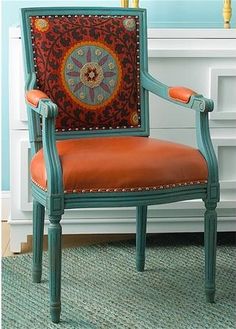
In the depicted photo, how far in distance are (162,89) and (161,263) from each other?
0.66 metres

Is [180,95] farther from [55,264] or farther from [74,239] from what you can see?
→ [74,239]

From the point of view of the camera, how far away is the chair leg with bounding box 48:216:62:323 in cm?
230

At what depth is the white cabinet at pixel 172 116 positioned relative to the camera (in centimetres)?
294

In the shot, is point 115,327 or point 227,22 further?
point 227,22

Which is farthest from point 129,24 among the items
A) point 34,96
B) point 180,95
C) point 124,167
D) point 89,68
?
point 124,167

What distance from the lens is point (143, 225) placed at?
111 inches

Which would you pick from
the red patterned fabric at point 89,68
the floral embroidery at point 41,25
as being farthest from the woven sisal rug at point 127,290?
the floral embroidery at point 41,25

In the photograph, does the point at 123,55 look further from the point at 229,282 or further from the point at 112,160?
the point at 229,282

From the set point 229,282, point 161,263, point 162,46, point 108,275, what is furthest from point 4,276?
point 162,46

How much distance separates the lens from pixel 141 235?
9.31 feet

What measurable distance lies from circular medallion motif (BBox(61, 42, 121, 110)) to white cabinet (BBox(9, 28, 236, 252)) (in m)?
0.27

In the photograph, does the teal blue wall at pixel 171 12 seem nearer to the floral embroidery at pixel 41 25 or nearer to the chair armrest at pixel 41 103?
the floral embroidery at pixel 41 25

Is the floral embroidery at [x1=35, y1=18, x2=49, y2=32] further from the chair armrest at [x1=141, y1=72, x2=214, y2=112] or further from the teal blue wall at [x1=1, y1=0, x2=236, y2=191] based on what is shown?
the teal blue wall at [x1=1, y1=0, x2=236, y2=191]

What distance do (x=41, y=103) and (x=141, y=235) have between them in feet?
2.38
